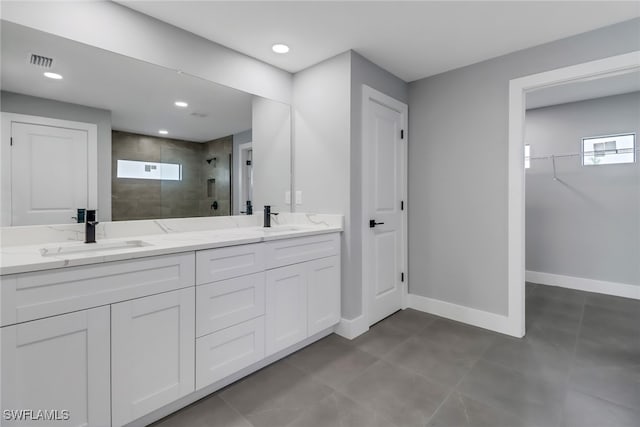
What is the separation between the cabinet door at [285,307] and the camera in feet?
6.65

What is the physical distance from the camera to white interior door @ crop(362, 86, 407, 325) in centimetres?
270

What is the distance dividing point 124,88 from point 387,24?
1848 mm

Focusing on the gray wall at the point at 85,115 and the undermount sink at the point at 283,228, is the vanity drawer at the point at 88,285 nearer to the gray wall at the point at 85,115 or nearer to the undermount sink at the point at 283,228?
the gray wall at the point at 85,115

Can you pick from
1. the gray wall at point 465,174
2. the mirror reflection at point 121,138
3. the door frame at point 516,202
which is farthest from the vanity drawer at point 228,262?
the door frame at point 516,202

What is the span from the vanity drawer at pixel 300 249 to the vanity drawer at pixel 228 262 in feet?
0.30

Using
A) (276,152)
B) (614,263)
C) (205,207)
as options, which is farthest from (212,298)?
(614,263)

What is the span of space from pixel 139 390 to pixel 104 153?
4.61 feet

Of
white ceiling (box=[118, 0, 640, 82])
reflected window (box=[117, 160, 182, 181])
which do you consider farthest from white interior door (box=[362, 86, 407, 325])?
reflected window (box=[117, 160, 182, 181])

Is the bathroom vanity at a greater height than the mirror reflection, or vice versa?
the mirror reflection

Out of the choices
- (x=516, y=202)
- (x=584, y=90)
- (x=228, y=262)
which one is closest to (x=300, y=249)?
(x=228, y=262)

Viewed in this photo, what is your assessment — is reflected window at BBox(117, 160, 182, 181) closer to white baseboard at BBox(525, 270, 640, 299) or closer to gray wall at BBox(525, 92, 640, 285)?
gray wall at BBox(525, 92, 640, 285)

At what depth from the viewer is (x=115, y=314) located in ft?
4.47

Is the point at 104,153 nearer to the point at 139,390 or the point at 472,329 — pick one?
the point at 139,390

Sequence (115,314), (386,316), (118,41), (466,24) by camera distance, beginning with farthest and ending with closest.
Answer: (386,316) → (466,24) → (118,41) → (115,314)
